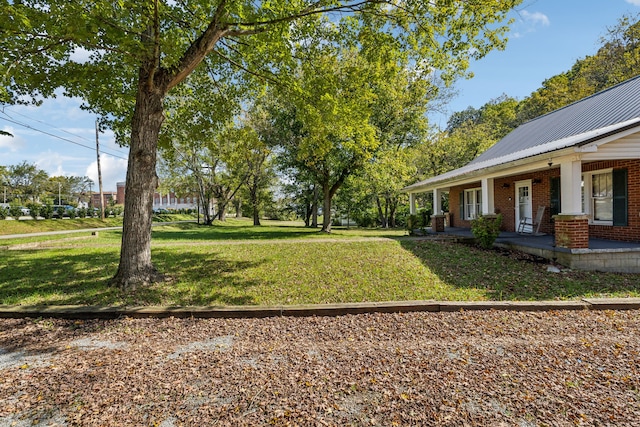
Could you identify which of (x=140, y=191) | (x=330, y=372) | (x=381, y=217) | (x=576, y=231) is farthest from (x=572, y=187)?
(x=381, y=217)

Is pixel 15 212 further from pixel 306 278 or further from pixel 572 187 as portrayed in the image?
pixel 572 187

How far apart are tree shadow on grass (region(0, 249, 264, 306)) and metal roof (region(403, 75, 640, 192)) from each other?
7918 millimetres

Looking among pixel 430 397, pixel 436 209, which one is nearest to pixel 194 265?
pixel 430 397

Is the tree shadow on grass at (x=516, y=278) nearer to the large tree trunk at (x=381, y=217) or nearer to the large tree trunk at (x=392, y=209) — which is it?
the large tree trunk at (x=392, y=209)

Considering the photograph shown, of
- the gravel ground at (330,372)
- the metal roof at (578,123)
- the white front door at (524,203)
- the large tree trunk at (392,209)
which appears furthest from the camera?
the large tree trunk at (392,209)

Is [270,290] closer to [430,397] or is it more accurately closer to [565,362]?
[430,397]

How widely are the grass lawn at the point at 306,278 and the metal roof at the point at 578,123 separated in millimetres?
3164

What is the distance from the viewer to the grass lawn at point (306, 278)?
5441 millimetres

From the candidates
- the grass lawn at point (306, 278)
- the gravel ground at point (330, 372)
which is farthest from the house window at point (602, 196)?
the gravel ground at point (330, 372)

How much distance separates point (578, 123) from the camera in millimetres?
10586

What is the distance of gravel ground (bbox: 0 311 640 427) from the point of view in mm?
2396

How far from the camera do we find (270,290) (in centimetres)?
583

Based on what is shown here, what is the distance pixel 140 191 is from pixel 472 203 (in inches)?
595

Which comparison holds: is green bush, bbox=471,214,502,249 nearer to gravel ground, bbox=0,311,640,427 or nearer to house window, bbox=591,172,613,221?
house window, bbox=591,172,613,221
